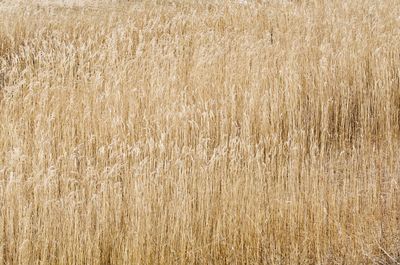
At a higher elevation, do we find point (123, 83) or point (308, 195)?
point (123, 83)

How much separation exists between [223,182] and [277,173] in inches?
22.3

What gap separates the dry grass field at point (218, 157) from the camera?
292 cm

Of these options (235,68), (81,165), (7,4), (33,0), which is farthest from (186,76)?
(33,0)

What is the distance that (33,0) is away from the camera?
Result: 10422 mm

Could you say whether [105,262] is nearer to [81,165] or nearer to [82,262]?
[82,262]

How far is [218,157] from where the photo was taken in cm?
331

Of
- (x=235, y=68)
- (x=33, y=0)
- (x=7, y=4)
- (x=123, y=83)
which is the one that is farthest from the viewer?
(x=33, y=0)

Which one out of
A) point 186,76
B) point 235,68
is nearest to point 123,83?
point 186,76

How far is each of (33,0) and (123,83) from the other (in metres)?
6.49

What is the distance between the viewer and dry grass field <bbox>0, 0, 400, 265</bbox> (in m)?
2.92

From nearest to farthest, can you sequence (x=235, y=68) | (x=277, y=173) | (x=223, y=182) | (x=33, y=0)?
(x=223, y=182), (x=277, y=173), (x=235, y=68), (x=33, y=0)

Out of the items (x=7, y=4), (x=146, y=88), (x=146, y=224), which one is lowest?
(x=146, y=224)

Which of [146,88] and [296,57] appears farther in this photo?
[296,57]

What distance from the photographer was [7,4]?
9219 millimetres
